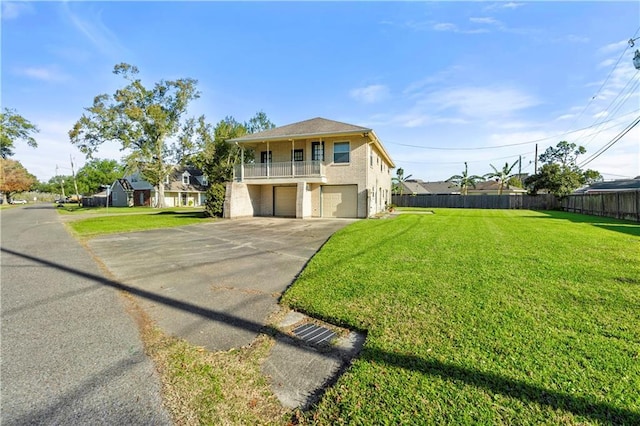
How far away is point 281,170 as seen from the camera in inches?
725

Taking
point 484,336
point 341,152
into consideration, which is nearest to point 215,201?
point 341,152

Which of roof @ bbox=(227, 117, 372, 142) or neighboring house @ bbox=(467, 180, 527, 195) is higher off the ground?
roof @ bbox=(227, 117, 372, 142)

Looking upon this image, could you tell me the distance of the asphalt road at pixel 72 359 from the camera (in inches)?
78.0

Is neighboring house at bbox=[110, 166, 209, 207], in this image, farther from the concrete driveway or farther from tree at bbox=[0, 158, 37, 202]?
the concrete driveway

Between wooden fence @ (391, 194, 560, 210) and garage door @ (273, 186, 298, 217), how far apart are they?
2091 centimetres

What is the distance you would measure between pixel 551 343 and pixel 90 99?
4030 cm

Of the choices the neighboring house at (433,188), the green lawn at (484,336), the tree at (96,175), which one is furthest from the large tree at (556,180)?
the tree at (96,175)

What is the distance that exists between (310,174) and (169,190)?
3179 centimetres

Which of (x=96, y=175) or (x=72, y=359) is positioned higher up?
(x=96, y=175)

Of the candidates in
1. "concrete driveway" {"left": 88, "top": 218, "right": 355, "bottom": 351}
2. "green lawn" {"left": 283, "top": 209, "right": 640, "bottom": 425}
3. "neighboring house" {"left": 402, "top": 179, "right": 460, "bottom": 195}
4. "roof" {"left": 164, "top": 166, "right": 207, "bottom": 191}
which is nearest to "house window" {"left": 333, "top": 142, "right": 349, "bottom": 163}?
"concrete driveway" {"left": 88, "top": 218, "right": 355, "bottom": 351}

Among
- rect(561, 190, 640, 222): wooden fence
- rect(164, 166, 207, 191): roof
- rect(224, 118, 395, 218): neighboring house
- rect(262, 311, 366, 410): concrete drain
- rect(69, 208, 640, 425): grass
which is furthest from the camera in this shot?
rect(164, 166, 207, 191): roof

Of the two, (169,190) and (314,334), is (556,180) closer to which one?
(314,334)

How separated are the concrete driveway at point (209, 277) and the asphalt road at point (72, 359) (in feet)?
1.59

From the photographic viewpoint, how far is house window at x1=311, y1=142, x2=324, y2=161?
18234mm
